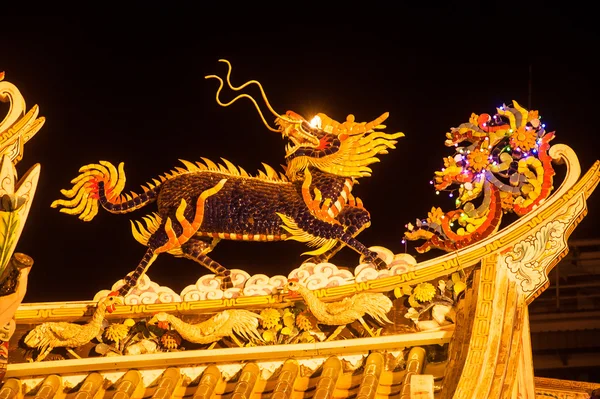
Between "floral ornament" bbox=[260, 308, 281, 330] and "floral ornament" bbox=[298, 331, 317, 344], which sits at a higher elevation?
"floral ornament" bbox=[260, 308, 281, 330]

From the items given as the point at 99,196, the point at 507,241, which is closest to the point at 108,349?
the point at 99,196

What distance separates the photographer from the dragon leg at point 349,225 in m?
9.08

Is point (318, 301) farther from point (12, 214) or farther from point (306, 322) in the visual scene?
point (12, 214)

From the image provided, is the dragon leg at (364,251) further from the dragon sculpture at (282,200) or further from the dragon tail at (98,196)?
the dragon tail at (98,196)

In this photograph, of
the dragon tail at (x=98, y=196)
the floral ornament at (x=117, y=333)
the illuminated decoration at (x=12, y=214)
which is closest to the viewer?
the illuminated decoration at (x=12, y=214)

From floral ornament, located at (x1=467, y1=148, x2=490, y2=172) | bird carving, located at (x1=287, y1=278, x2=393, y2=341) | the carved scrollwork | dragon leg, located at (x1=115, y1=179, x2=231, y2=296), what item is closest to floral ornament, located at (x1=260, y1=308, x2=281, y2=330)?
bird carving, located at (x1=287, y1=278, x2=393, y2=341)

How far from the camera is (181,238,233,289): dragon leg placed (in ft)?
30.2

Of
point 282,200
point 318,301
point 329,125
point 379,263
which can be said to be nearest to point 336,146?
point 329,125

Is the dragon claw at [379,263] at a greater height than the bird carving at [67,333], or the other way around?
the dragon claw at [379,263]

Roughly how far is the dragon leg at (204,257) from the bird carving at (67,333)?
24.3 inches

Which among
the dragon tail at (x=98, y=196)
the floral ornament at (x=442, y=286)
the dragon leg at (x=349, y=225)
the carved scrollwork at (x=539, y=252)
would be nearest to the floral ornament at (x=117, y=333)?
the dragon tail at (x=98, y=196)

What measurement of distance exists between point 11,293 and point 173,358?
119 cm

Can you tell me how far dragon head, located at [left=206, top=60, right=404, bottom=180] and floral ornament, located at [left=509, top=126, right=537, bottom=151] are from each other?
0.81 m

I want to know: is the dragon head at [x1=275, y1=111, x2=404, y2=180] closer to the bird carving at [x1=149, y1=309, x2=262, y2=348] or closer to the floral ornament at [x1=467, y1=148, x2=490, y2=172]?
the floral ornament at [x1=467, y1=148, x2=490, y2=172]
